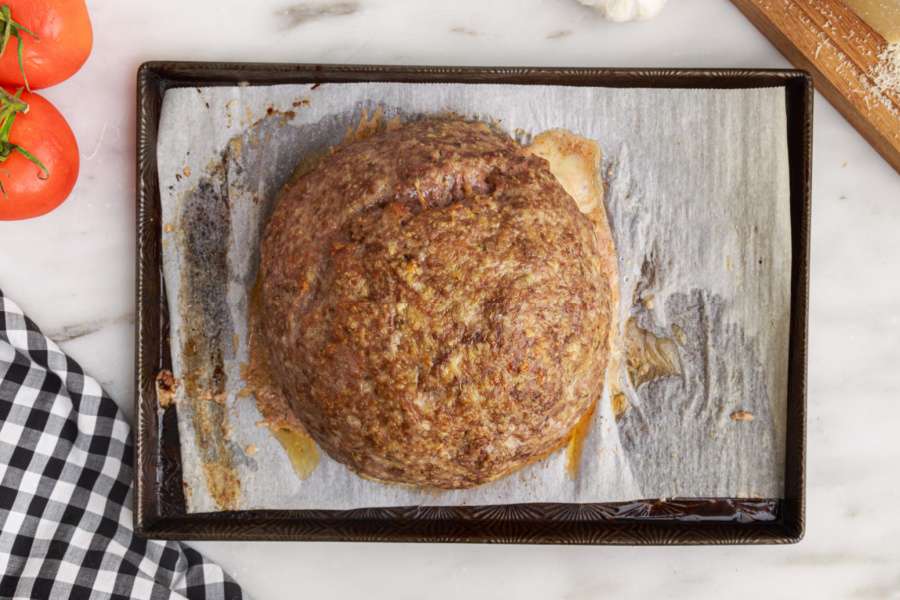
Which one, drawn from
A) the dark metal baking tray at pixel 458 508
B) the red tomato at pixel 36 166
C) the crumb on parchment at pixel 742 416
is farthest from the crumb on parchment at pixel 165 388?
the crumb on parchment at pixel 742 416

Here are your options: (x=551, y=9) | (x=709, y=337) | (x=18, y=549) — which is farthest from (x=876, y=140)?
(x=18, y=549)

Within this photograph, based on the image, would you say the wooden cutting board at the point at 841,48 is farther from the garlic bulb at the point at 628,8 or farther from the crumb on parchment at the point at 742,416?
the crumb on parchment at the point at 742,416

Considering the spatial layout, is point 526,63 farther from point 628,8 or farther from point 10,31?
point 10,31

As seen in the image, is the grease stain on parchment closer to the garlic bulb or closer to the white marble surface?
the white marble surface

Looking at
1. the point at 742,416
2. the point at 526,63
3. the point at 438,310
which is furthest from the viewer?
the point at 526,63

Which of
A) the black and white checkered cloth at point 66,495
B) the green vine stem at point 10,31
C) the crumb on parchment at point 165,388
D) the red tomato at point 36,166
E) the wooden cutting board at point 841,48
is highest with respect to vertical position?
the wooden cutting board at point 841,48

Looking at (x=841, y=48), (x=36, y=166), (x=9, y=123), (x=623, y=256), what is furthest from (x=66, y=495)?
(x=841, y=48)

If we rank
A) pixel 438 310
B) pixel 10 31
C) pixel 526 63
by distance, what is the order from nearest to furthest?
1. pixel 438 310
2. pixel 10 31
3. pixel 526 63
